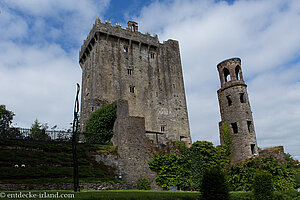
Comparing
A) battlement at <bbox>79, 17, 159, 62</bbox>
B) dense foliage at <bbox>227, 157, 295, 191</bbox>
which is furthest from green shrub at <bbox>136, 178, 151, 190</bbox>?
battlement at <bbox>79, 17, 159, 62</bbox>

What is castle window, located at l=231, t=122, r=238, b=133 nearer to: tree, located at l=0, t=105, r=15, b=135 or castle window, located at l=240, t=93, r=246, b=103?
castle window, located at l=240, t=93, r=246, b=103

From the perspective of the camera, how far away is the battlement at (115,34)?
34.3 metres

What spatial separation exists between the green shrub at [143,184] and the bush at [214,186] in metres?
9.68

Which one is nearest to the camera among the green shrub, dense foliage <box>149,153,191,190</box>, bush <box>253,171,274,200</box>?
bush <box>253,171,274,200</box>

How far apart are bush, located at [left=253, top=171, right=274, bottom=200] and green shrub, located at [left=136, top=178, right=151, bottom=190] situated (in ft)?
32.2

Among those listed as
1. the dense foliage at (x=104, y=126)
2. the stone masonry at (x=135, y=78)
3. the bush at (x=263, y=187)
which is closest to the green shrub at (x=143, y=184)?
the dense foliage at (x=104, y=126)

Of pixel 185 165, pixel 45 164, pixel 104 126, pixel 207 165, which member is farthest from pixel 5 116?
pixel 207 165

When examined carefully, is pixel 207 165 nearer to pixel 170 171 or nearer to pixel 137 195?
pixel 170 171

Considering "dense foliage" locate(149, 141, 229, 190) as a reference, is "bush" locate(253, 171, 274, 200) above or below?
below

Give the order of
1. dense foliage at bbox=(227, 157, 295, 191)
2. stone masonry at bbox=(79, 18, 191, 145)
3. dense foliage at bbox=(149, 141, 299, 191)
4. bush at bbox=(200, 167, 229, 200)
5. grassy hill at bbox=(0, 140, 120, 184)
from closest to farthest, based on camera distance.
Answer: bush at bbox=(200, 167, 229, 200) → grassy hill at bbox=(0, 140, 120, 184) → dense foliage at bbox=(227, 157, 295, 191) → dense foliage at bbox=(149, 141, 299, 191) → stone masonry at bbox=(79, 18, 191, 145)

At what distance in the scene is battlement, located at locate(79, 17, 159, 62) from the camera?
34344 mm

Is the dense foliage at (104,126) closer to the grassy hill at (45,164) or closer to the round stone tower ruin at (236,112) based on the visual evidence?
the grassy hill at (45,164)

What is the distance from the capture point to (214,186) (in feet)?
37.8

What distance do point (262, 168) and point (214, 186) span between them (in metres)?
9.68
